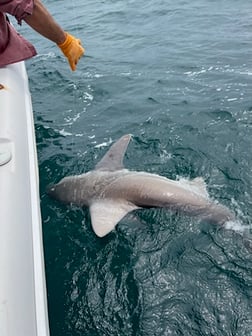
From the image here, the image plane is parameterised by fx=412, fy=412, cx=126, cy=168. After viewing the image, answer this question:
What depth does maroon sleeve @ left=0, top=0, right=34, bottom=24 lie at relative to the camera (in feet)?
12.3

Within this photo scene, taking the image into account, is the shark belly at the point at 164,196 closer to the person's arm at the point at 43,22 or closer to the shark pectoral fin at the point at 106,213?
the shark pectoral fin at the point at 106,213

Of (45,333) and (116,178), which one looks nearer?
(45,333)

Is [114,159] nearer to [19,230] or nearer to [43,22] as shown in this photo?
[43,22]

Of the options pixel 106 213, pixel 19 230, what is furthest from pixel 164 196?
pixel 19 230

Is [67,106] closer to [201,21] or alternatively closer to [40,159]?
[40,159]

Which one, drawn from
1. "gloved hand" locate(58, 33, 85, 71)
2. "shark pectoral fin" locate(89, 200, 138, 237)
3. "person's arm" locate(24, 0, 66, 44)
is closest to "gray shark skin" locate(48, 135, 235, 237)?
"shark pectoral fin" locate(89, 200, 138, 237)

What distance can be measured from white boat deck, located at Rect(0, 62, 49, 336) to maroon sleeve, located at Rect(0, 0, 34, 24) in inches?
30.9

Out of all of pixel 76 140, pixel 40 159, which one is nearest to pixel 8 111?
pixel 40 159

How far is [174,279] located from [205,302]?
34cm

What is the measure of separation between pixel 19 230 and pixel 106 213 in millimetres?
1497

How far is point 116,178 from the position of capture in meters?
4.39

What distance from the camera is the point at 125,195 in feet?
13.8

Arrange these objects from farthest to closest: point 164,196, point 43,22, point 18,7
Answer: point 43,22, point 164,196, point 18,7

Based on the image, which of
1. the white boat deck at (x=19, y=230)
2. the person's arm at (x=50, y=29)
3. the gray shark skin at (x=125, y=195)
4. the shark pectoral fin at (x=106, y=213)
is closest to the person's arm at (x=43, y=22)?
the person's arm at (x=50, y=29)
